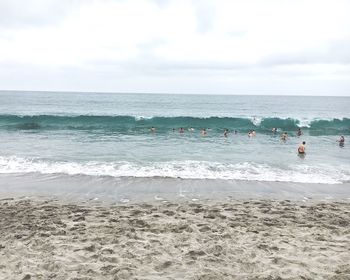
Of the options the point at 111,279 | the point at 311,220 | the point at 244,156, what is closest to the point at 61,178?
the point at 111,279

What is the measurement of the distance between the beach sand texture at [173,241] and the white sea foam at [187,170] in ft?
12.2

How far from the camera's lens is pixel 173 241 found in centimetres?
688

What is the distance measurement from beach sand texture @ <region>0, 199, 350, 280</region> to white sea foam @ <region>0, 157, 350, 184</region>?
373 cm

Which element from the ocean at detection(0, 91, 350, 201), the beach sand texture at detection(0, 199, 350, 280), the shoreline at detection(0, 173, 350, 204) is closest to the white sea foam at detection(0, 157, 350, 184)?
the ocean at detection(0, 91, 350, 201)

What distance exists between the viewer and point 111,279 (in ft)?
17.5

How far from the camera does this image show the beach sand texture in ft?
18.6

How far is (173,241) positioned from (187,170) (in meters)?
7.57

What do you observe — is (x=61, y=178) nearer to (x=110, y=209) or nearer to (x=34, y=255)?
(x=110, y=209)

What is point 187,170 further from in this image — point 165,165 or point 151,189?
point 151,189

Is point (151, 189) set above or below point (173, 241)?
below

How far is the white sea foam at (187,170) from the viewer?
43.7 feet

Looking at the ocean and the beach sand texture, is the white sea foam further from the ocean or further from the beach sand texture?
the beach sand texture

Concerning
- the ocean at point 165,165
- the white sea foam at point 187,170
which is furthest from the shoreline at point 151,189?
the white sea foam at point 187,170

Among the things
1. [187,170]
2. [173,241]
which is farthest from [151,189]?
[173,241]
